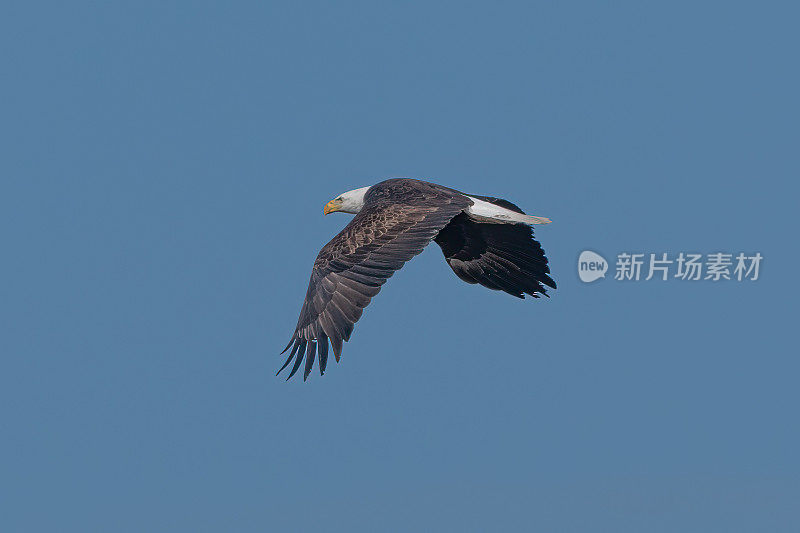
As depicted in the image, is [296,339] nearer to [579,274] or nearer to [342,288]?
[342,288]

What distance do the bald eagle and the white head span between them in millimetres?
15

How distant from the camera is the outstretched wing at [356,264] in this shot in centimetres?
1877

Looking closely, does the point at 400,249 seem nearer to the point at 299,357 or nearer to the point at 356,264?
the point at 356,264

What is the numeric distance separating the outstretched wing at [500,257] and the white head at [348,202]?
4.34 ft

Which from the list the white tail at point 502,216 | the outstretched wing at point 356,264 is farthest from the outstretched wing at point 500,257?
the outstretched wing at point 356,264

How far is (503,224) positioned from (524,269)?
0.82 metres

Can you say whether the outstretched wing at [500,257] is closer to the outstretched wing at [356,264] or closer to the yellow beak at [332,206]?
the yellow beak at [332,206]

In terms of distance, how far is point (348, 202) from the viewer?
22.7 metres

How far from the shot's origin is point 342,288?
19.1 m

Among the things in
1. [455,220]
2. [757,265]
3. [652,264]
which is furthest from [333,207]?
[757,265]

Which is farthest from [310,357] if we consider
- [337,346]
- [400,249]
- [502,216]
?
[502,216]

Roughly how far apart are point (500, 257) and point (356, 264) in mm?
3964

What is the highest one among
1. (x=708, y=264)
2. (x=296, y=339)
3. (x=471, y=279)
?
(x=708, y=264)

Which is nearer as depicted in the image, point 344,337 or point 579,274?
point 344,337
